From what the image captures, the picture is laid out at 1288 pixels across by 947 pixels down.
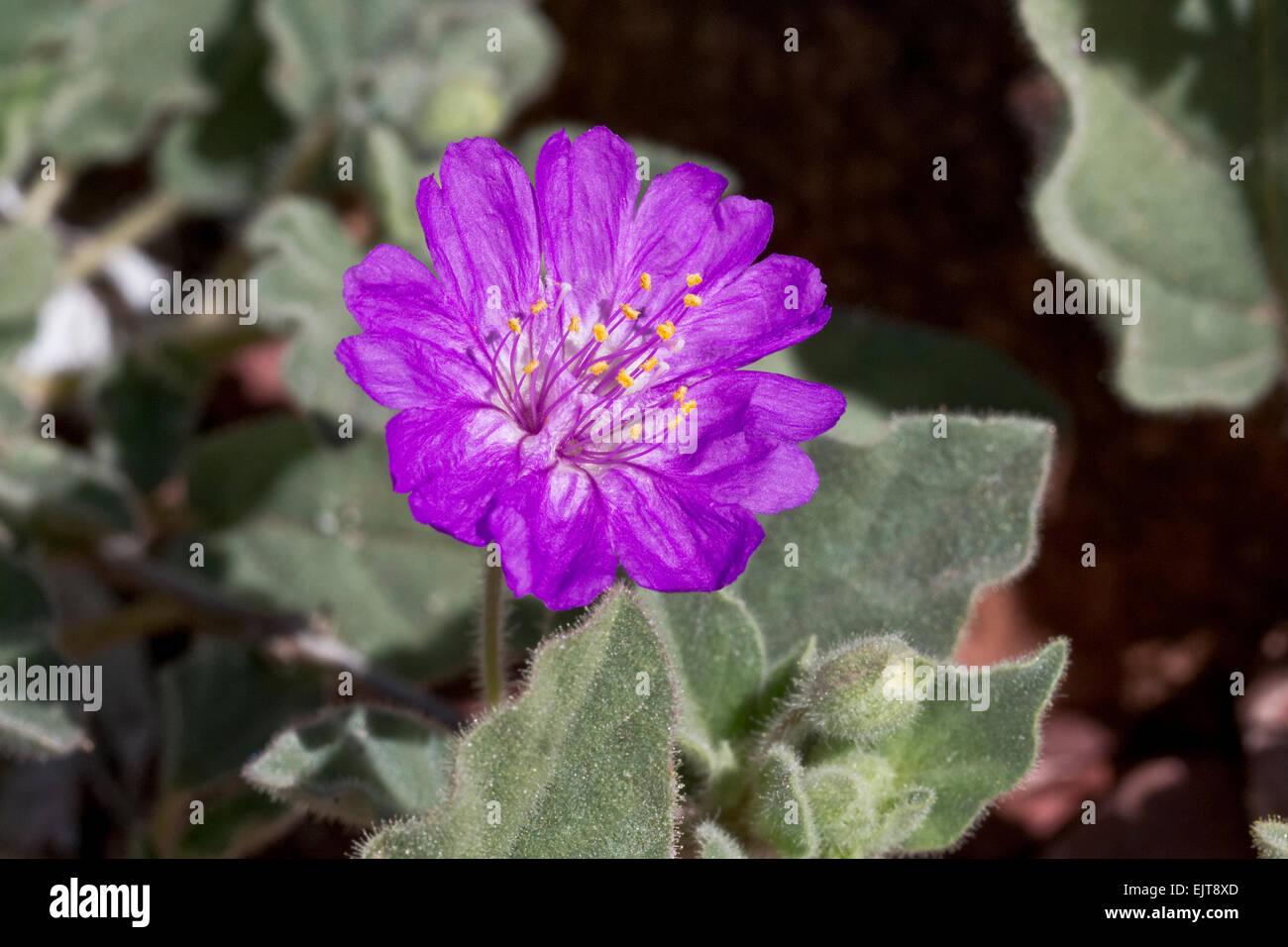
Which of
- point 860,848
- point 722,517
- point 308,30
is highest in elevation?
point 308,30

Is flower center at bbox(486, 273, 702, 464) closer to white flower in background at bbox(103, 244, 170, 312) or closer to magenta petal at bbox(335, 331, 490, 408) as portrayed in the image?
magenta petal at bbox(335, 331, 490, 408)

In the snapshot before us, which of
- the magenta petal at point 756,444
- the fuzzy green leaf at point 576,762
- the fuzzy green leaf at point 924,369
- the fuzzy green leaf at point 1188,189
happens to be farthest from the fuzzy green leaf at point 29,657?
the fuzzy green leaf at point 1188,189

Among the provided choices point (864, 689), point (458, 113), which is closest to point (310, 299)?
point (458, 113)

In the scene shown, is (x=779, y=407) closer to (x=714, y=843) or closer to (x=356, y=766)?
(x=714, y=843)

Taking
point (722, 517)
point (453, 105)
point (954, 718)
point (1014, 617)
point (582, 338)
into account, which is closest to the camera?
point (722, 517)

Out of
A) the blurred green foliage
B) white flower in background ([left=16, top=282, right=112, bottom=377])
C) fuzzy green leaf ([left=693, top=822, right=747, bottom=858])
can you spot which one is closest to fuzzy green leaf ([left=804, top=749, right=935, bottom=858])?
the blurred green foliage

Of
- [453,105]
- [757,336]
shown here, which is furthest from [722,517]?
[453,105]

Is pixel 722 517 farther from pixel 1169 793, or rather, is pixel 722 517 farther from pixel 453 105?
pixel 1169 793

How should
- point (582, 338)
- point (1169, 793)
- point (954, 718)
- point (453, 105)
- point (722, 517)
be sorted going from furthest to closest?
point (1169, 793) < point (453, 105) < point (582, 338) < point (954, 718) < point (722, 517)
